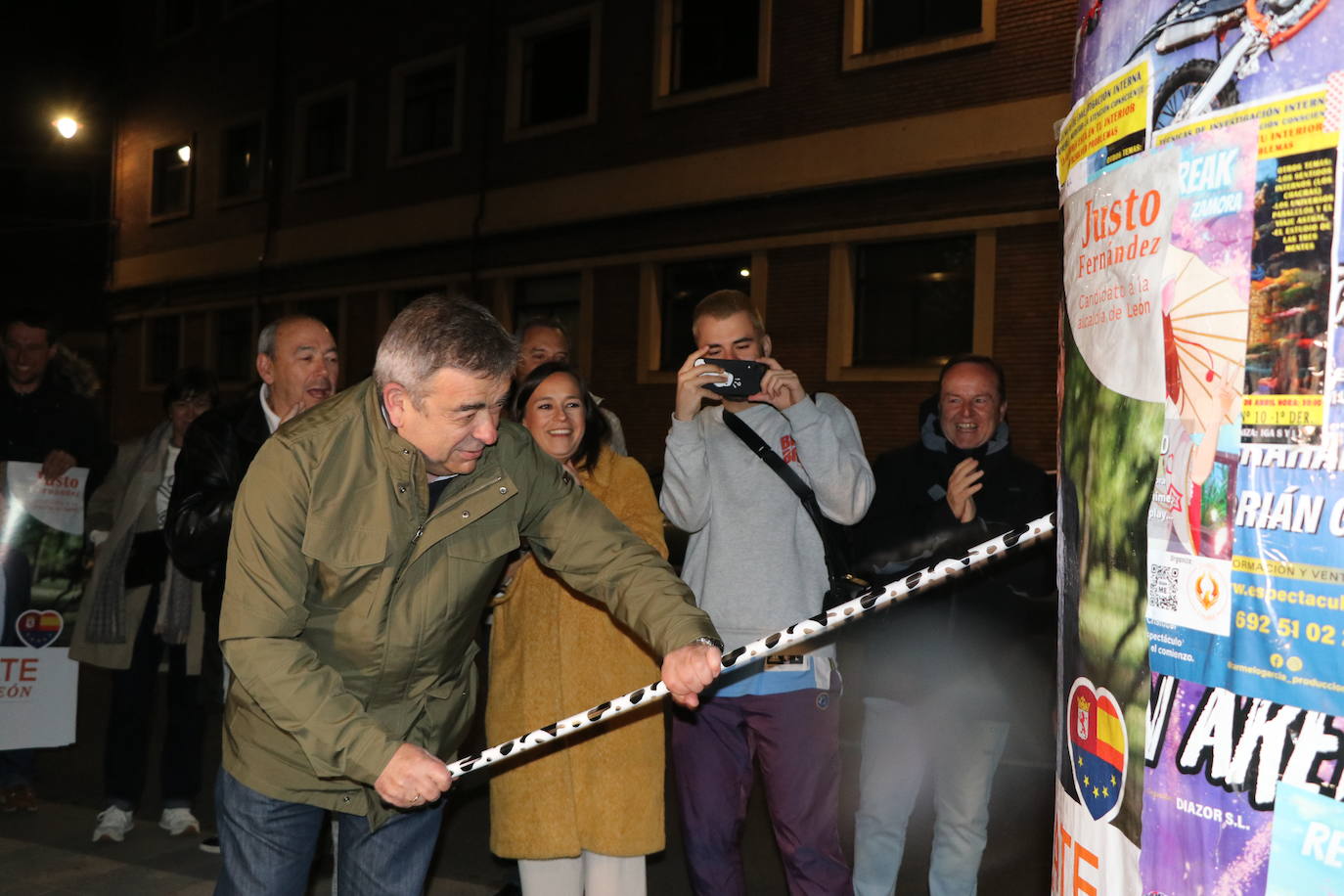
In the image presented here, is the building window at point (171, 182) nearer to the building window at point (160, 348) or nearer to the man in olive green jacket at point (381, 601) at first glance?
the building window at point (160, 348)

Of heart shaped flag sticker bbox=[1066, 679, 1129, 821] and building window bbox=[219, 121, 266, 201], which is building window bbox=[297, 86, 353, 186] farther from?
heart shaped flag sticker bbox=[1066, 679, 1129, 821]

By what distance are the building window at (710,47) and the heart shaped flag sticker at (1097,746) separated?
15421 mm

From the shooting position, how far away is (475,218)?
2042 cm

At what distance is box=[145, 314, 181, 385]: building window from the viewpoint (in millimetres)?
27361

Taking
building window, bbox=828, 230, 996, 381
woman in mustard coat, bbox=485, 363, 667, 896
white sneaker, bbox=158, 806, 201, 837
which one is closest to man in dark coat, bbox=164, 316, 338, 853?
woman in mustard coat, bbox=485, 363, 667, 896

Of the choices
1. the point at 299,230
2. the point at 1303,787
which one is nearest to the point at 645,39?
the point at 299,230

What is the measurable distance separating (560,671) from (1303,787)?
2819 millimetres

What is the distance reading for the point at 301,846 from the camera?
3.04m

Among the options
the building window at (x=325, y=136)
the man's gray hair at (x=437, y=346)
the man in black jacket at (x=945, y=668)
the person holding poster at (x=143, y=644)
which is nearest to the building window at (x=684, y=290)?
the building window at (x=325, y=136)

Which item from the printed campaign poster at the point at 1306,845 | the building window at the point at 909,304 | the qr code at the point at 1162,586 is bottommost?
the printed campaign poster at the point at 1306,845

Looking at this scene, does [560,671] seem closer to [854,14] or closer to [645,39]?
[854,14]

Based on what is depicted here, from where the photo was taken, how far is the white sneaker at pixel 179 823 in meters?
5.74

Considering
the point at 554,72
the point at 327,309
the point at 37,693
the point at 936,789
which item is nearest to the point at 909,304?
the point at 554,72

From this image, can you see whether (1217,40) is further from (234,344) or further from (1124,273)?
(234,344)
